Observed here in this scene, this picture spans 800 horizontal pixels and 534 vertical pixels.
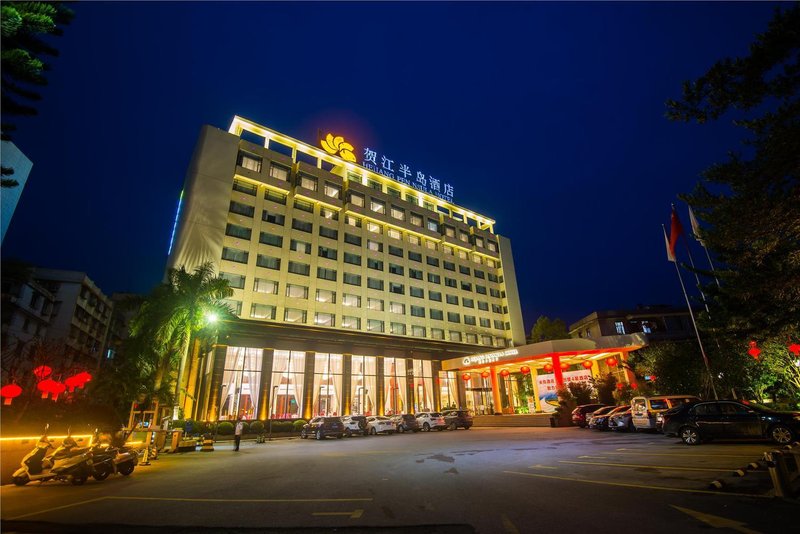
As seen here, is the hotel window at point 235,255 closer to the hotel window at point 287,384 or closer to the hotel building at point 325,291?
the hotel building at point 325,291

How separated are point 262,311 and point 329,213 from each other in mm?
15090

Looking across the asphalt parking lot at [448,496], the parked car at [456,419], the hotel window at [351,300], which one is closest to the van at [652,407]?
the asphalt parking lot at [448,496]

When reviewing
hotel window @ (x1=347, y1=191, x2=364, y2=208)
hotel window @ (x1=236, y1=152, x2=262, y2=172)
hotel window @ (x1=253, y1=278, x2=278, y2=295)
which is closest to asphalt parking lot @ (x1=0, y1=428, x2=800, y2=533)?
hotel window @ (x1=253, y1=278, x2=278, y2=295)

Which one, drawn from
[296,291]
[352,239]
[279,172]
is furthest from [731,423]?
[279,172]

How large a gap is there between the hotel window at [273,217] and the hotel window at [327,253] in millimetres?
5145

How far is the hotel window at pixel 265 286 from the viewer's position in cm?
3854

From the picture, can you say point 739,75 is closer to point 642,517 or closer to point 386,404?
point 642,517

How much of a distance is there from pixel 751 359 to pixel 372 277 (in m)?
34.6

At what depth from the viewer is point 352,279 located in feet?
149

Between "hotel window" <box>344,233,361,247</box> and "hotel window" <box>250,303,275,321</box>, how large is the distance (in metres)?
12.8

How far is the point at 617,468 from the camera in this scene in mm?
10070

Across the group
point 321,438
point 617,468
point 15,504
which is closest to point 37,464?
point 15,504

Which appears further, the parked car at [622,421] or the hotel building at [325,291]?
the hotel building at [325,291]

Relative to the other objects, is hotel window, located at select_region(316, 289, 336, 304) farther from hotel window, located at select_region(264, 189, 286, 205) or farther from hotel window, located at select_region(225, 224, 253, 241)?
hotel window, located at select_region(264, 189, 286, 205)
